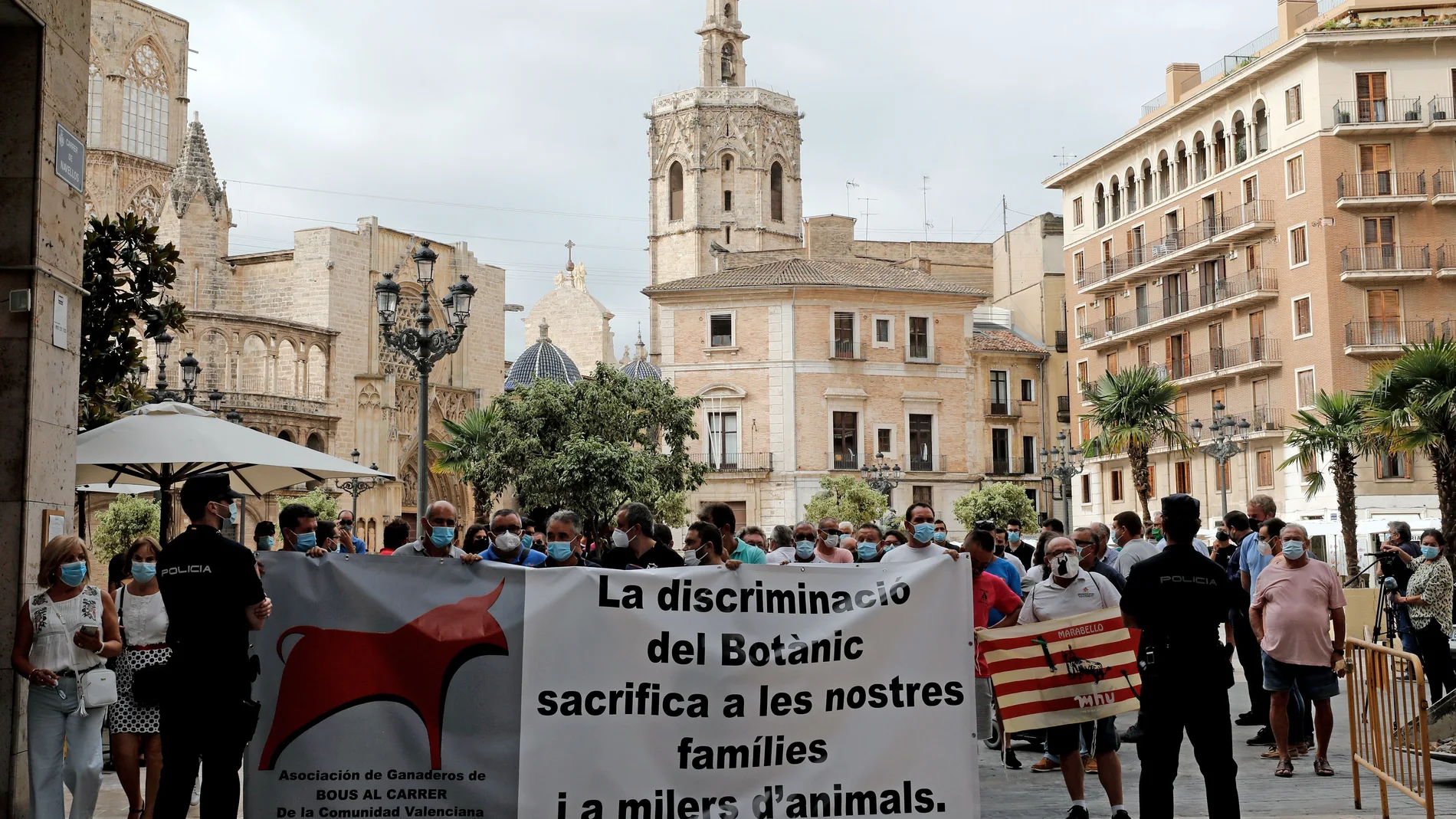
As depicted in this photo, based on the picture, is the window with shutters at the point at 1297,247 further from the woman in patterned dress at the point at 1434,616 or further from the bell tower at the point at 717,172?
the bell tower at the point at 717,172

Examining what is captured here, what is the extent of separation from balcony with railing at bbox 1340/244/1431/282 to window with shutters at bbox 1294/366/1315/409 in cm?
310

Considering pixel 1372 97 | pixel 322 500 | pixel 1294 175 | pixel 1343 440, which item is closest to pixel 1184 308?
pixel 1294 175

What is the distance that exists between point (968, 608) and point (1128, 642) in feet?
4.67

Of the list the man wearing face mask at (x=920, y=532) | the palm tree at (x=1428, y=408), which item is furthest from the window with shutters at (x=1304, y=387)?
the man wearing face mask at (x=920, y=532)

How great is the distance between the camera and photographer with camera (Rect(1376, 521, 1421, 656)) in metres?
13.6

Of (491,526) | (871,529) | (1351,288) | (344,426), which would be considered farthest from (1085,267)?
(491,526)

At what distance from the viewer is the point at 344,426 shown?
58.7 m

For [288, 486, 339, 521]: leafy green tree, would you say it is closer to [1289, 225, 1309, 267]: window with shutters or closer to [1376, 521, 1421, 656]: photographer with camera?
[1289, 225, 1309, 267]: window with shutters

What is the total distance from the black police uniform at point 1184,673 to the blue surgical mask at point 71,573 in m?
5.49

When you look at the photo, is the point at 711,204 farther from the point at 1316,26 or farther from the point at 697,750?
the point at 697,750

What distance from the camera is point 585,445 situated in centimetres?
3391

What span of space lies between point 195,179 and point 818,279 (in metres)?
24.5

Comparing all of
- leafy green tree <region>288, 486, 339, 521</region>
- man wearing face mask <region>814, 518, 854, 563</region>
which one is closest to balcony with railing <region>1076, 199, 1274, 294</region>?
leafy green tree <region>288, 486, 339, 521</region>

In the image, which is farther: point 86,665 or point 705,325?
point 705,325
